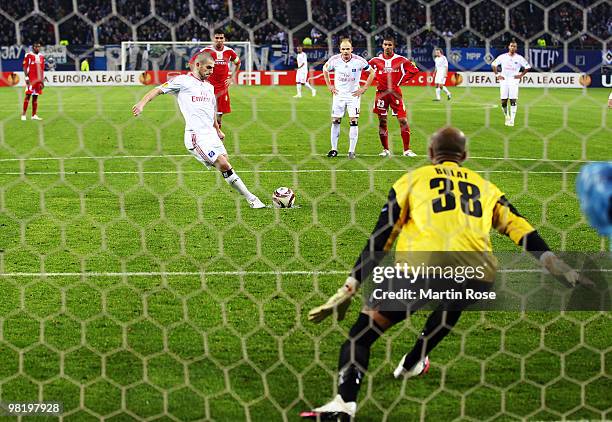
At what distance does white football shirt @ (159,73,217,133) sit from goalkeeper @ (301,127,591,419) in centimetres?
549

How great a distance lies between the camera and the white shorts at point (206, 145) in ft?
30.3

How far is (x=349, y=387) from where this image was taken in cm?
388

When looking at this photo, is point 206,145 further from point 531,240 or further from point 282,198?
point 531,240

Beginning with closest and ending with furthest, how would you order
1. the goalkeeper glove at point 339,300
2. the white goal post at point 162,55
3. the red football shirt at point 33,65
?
1. the goalkeeper glove at point 339,300
2. the red football shirt at point 33,65
3. the white goal post at point 162,55

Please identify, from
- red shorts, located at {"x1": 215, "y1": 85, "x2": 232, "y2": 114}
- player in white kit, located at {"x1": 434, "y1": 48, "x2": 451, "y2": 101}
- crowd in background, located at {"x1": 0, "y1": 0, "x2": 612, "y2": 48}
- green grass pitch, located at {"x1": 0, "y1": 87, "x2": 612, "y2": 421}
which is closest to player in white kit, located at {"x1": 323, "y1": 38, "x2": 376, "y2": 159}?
green grass pitch, located at {"x1": 0, "y1": 87, "x2": 612, "y2": 421}

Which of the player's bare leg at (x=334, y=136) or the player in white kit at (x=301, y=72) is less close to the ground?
the player's bare leg at (x=334, y=136)

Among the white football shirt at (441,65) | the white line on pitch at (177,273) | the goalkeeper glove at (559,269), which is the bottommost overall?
the white football shirt at (441,65)

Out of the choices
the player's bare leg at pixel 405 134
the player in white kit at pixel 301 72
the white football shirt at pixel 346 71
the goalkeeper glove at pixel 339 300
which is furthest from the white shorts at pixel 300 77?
the goalkeeper glove at pixel 339 300

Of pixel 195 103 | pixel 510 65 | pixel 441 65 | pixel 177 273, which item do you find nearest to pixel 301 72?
pixel 441 65

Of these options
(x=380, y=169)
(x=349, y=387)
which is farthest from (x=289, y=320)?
(x=380, y=169)

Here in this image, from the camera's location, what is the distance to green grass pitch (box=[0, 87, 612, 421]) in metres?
4.21

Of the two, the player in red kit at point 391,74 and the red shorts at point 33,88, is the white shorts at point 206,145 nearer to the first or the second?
the player in red kit at point 391,74

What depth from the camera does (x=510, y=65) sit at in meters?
19.5

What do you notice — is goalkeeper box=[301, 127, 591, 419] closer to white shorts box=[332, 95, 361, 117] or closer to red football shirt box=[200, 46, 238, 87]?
white shorts box=[332, 95, 361, 117]
